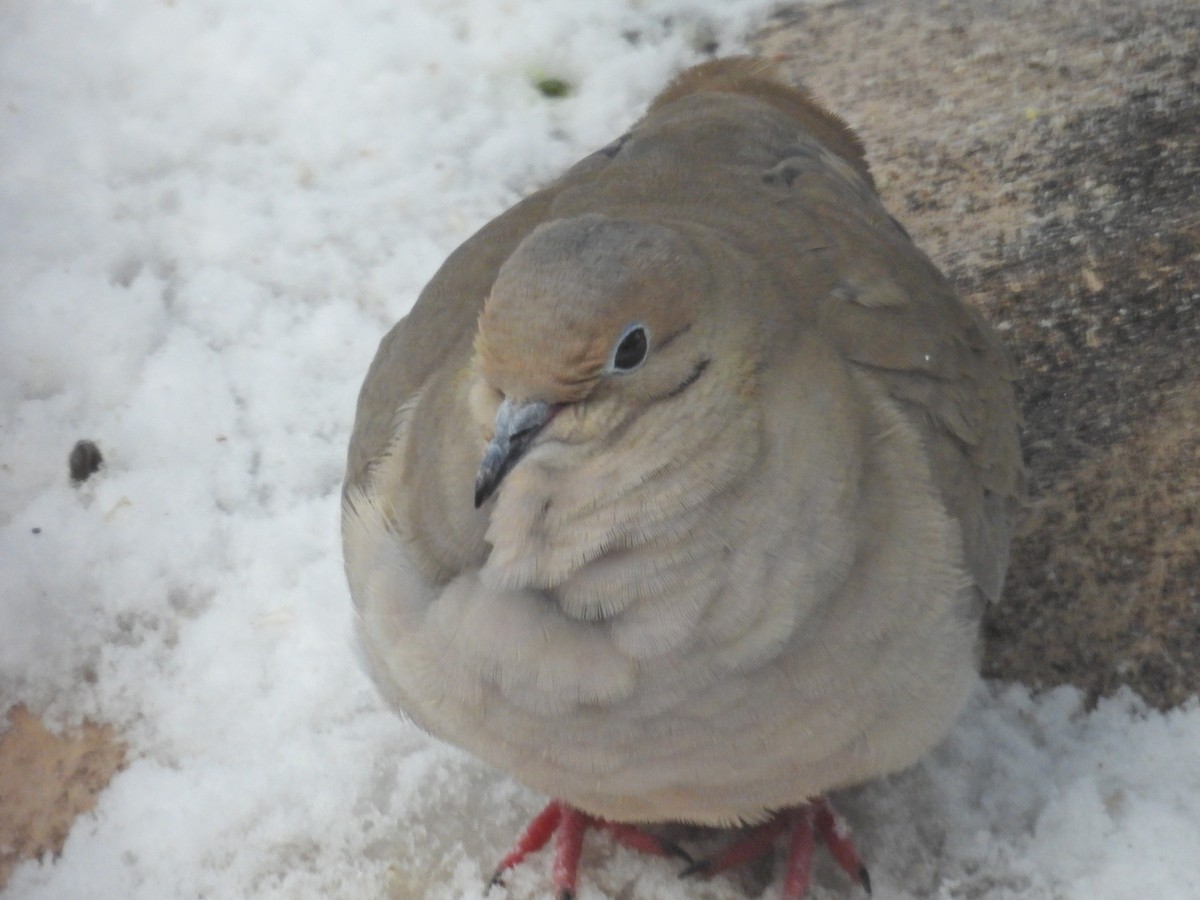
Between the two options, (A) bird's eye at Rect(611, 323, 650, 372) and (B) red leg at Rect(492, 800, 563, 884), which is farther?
(B) red leg at Rect(492, 800, 563, 884)

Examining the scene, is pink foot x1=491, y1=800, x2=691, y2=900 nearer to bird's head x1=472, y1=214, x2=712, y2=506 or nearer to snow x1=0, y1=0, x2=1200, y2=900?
snow x1=0, y1=0, x2=1200, y2=900

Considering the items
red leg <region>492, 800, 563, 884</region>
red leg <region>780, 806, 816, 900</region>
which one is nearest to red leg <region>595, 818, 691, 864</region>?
red leg <region>492, 800, 563, 884</region>

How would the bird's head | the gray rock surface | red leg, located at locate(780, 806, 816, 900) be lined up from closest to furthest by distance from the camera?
1. the bird's head
2. red leg, located at locate(780, 806, 816, 900)
3. the gray rock surface

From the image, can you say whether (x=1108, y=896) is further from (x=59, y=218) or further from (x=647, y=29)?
(x=59, y=218)

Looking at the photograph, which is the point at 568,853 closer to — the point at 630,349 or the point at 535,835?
the point at 535,835

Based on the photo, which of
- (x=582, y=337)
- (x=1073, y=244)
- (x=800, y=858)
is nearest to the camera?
(x=582, y=337)

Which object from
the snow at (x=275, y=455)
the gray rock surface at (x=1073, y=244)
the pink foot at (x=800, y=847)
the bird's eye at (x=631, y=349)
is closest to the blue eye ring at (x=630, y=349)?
the bird's eye at (x=631, y=349)

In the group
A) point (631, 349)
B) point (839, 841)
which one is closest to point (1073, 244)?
point (839, 841)

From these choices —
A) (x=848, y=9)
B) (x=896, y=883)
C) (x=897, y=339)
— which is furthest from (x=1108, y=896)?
(x=848, y=9)
